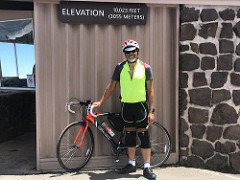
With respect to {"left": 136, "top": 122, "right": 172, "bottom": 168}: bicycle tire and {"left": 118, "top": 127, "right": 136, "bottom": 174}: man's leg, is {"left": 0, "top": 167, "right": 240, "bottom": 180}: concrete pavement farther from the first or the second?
{"left": 136, "top": 122, "right": 172, "bottom": 168}: bicycle tire

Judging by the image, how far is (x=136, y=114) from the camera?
148 inches

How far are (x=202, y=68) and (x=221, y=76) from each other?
323 mm

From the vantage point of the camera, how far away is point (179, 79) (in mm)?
4250

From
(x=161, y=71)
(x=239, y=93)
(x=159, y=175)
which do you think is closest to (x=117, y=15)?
(x=161, y=71)

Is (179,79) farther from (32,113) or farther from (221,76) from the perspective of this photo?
(32,113)

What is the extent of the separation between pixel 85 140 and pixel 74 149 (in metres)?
0.22

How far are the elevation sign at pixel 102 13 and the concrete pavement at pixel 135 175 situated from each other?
2.33m

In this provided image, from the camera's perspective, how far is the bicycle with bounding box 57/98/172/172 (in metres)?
3.94

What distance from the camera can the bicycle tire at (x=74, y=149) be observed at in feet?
13.2

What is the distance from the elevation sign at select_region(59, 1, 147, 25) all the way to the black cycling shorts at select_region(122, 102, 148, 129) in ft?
4.39

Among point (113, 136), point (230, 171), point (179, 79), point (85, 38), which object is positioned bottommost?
point (230, 171)

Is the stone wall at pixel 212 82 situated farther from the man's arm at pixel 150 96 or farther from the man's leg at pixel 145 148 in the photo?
the man's leg at pixel 145 148

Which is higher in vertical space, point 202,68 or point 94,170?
point 202,68

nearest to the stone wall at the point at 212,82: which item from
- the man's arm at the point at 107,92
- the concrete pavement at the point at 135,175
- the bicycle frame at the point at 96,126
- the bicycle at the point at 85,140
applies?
the concrete pavement at the point at 135,175
